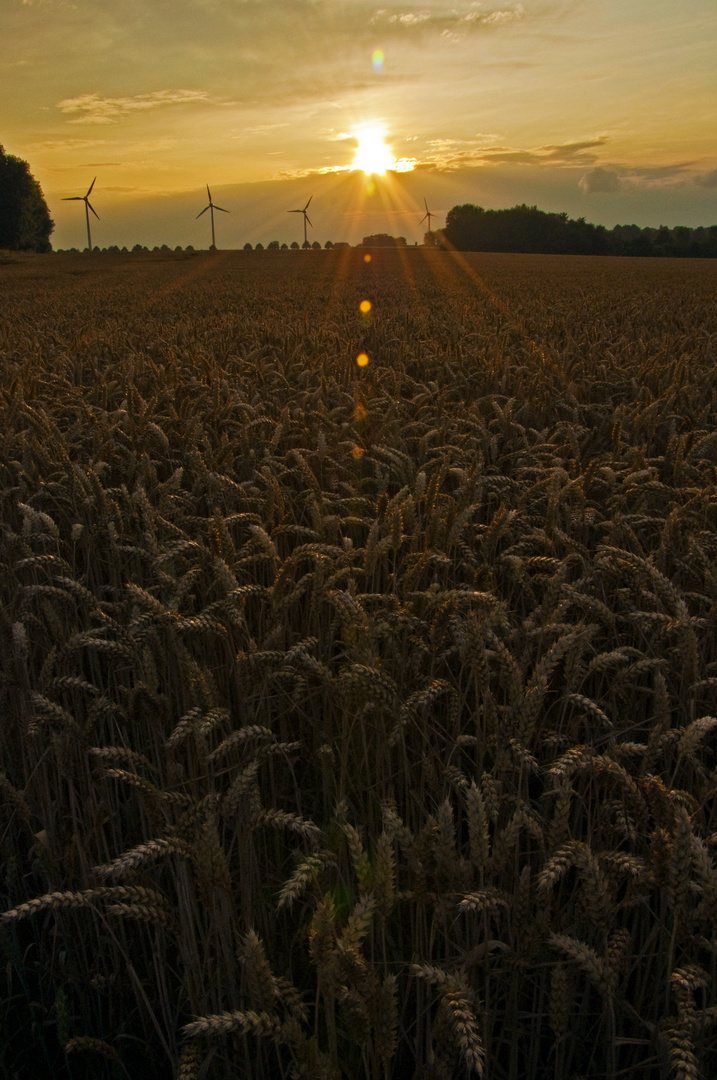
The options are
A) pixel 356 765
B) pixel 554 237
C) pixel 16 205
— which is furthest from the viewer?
pixel 554 237

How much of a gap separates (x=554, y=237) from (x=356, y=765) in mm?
102183

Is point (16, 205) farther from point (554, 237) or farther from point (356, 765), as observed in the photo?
point (356, 765)

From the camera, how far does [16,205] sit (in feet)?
240

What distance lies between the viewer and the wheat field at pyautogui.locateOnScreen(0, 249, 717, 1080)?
4.87 feet

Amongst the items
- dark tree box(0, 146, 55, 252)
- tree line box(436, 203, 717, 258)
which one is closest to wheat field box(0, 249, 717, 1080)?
dark tree box(0, 146, 55, 252)

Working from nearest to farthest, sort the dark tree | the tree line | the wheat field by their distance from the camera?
the wheat field, the dark tree, the tree line

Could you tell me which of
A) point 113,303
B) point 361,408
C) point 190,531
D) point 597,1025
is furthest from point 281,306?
point 597,1025

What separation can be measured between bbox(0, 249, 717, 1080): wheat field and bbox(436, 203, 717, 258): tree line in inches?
3579

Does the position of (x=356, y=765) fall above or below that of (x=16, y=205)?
below

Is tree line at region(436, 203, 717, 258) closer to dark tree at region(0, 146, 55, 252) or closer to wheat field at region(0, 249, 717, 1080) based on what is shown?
dark tree at region(0, 146, 55, 252)

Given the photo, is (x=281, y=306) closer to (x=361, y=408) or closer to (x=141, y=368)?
(x=141, y=368)

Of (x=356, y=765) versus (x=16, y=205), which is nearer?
(x=356, y=765)

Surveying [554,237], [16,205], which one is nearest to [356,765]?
[16,205]

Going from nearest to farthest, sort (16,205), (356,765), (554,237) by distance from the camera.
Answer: (356,765)
(16,205)
(554,237)
